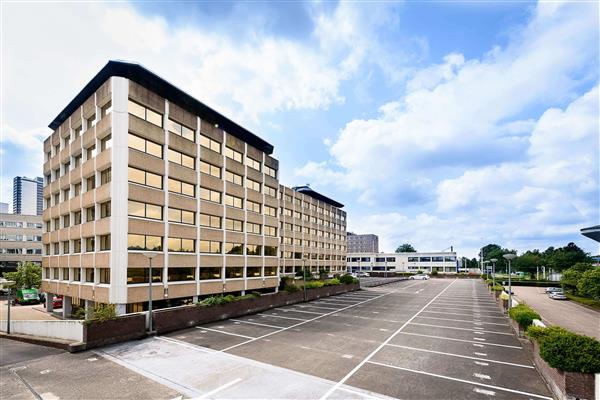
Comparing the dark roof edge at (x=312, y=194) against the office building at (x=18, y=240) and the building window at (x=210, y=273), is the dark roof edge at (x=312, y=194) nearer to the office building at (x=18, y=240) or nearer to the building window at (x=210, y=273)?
the building window at (x=210, y=273)

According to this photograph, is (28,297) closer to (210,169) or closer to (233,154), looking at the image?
(210,169)

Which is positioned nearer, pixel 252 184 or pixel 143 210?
pixel 143 210

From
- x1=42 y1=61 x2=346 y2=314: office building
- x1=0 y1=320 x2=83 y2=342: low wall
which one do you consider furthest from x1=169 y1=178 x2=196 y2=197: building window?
x1=0 y1=320 x2=83 y2=342: low wall

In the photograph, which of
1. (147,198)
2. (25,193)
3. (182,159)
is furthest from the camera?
(25,193)

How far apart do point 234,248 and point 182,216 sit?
8.13 meters

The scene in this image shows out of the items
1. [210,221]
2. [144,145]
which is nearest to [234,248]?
[210,221]

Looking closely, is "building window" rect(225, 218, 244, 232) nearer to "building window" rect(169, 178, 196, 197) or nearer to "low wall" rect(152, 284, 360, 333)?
"building window" rect(169, 178, 196, 197)

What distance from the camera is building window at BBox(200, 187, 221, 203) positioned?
32675mm

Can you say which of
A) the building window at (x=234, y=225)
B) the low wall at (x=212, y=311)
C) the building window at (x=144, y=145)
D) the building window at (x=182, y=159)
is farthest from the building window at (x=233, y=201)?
the low wall at (x=212, y=311)

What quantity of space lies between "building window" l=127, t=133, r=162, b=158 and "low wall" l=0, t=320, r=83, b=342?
13.4m

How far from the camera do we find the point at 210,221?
33406 millimetres

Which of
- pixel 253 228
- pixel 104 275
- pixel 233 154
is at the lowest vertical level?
pixel 104 275

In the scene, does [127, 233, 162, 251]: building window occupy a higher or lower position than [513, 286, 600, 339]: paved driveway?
higher

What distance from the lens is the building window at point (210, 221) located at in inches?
1278
